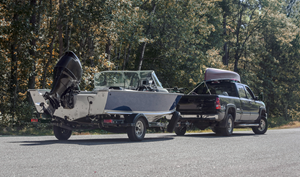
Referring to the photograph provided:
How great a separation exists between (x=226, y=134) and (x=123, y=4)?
8.44m

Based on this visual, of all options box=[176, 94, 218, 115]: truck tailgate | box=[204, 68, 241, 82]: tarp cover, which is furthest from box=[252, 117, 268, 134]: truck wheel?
box=[176, 94, 218, 115]: truck tailgate

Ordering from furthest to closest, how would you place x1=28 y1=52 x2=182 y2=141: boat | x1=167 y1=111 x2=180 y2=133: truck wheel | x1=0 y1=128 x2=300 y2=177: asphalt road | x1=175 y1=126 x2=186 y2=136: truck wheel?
x1=175 y1=126 x2=186 y2=136: truck wheel
x1=167 y1=111 x2=180 y2=133: truck wheel
x1=28 y1=52 x2=182 y2=141: boat
x1=0 y1=128 x2=300 y2=177: asphalt road

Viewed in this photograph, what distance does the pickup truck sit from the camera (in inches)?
527

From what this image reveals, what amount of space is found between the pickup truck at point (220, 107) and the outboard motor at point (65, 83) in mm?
5276

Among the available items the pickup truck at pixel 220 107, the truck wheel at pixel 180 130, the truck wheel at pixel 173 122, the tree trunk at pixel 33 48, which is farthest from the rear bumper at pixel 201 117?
the tree trunk at pixel 33 48

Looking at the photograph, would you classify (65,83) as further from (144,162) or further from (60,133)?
(144,162)

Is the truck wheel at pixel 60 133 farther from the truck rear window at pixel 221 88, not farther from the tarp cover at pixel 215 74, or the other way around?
the tarp cover at pixel 215 74

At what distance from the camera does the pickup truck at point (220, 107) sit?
1340 centimetres

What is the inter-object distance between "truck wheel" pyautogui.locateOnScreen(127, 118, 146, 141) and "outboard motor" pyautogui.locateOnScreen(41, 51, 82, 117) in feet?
6.06

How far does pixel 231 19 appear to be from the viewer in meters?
39.4

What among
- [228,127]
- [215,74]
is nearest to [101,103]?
[228,127]

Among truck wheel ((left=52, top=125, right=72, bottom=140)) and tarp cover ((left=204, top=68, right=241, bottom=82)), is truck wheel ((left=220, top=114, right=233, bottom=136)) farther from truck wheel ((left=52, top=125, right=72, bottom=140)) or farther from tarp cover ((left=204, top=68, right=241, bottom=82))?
truck wheel ((left=52, top=125, right=72, bottom=140))

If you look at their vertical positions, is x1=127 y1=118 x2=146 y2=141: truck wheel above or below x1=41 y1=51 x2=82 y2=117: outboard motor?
below

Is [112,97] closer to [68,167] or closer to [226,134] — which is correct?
[68,167]
